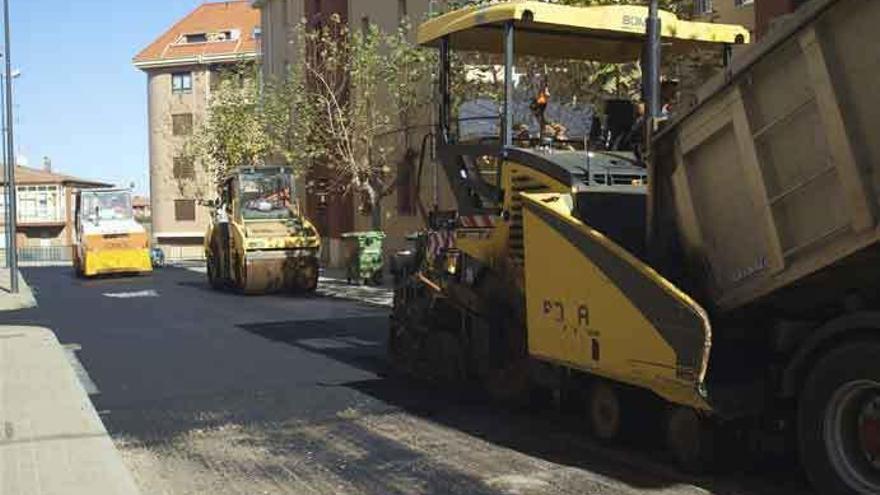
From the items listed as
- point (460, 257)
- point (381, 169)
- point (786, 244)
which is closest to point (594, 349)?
point (786, 244)

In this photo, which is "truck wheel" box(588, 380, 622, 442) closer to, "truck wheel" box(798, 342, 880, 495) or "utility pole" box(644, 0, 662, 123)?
"truck wheel" box(798, 342, 880, 495)

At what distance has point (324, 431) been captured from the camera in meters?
7.56

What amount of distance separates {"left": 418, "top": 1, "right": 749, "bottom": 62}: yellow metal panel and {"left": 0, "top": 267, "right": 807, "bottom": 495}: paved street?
302cm

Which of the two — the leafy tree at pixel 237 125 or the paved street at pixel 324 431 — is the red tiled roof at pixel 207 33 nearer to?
the leafy tree at pixel 237 125

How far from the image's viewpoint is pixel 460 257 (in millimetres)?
8336

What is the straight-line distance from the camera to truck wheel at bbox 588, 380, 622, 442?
6594 millimetres

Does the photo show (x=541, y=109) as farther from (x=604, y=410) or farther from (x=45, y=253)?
(x=45, y=253)

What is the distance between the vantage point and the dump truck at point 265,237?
21734mm

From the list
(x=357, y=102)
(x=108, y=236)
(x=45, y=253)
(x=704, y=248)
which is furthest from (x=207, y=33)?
(x=704, y=248)

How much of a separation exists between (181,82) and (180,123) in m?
3.15

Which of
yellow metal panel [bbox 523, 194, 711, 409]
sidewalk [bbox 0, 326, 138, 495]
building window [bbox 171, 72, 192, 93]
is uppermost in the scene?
building window [bbox 171, 72, 192, 93]

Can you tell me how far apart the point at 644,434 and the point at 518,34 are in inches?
131

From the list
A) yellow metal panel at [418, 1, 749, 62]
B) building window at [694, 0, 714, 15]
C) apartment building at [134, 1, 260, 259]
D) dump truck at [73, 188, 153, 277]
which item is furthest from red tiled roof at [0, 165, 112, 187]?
yellow metal panel at [418, 1, 749, 62]

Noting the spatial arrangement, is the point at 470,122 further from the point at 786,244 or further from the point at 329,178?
the point at 329,178
